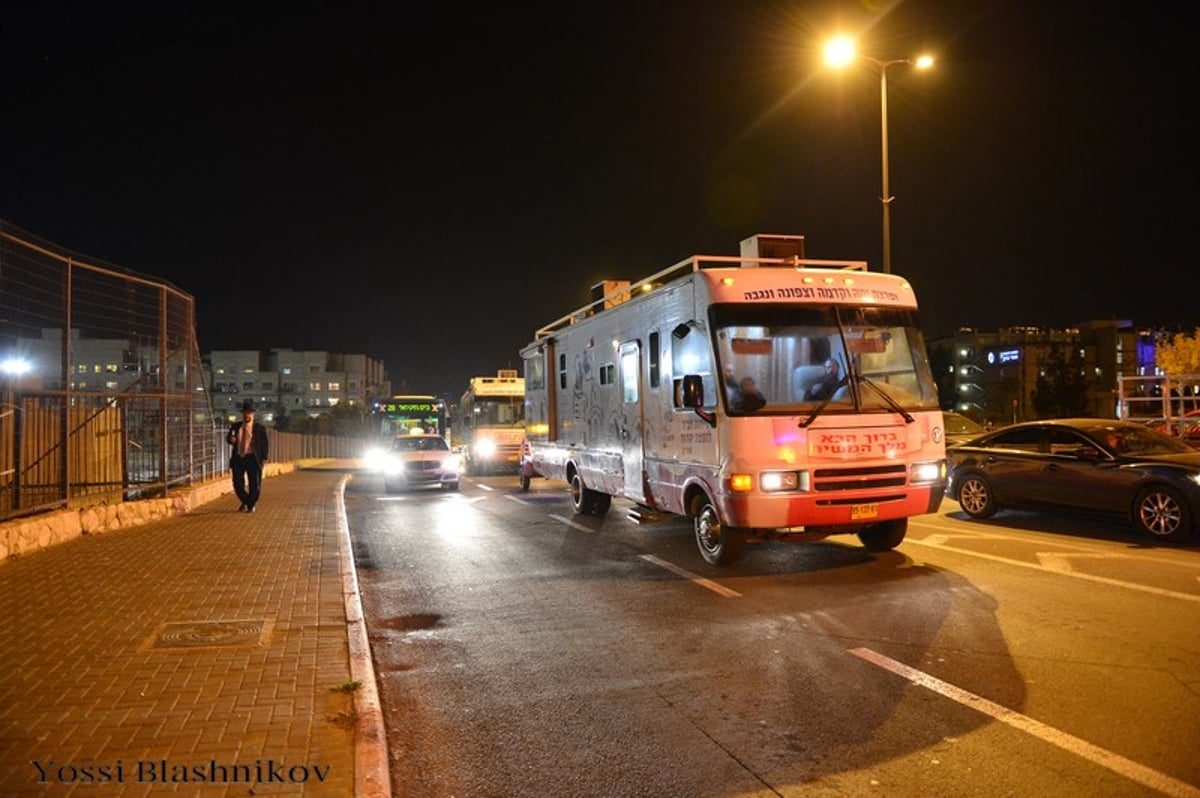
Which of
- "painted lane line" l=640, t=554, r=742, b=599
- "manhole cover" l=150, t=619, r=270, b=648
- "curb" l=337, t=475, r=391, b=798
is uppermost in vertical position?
"manhole cover" l=150, t=619, r=270, b=648

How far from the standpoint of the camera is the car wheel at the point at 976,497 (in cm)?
1345

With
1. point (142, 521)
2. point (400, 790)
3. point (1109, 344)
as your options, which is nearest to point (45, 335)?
point (142, 521)

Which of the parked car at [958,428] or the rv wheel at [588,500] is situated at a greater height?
the parked car at [958,428]

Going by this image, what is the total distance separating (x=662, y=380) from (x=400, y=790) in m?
6.98

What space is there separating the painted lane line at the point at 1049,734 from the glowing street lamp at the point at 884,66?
46.8 feet

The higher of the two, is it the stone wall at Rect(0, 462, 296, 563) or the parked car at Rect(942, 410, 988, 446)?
the parked car at Rect(942, 410, 988, 446)

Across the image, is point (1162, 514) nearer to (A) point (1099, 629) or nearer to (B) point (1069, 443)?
(B) point (1069, 443)

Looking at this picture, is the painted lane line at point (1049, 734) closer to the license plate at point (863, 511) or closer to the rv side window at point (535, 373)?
the license plate at point (863, 511)

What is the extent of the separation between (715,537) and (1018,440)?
6.31 metres

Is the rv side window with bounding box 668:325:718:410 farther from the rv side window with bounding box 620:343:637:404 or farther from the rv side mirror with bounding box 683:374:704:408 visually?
the rv side window with bounding box 620:343:637:404

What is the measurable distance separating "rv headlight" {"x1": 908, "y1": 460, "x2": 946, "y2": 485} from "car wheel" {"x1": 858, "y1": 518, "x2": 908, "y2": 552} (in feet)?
2.58

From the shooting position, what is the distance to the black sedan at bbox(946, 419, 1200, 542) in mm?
10859

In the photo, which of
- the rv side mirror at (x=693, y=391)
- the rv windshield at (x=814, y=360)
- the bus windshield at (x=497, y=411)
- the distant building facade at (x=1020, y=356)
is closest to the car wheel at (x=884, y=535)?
the rv windshield at (x=814, y=360)

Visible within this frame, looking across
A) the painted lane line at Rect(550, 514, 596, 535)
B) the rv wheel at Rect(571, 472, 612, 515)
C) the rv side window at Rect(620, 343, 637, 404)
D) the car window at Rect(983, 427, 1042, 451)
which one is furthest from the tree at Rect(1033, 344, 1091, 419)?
the rv side window at Rect(620, 343, 637, 404)
